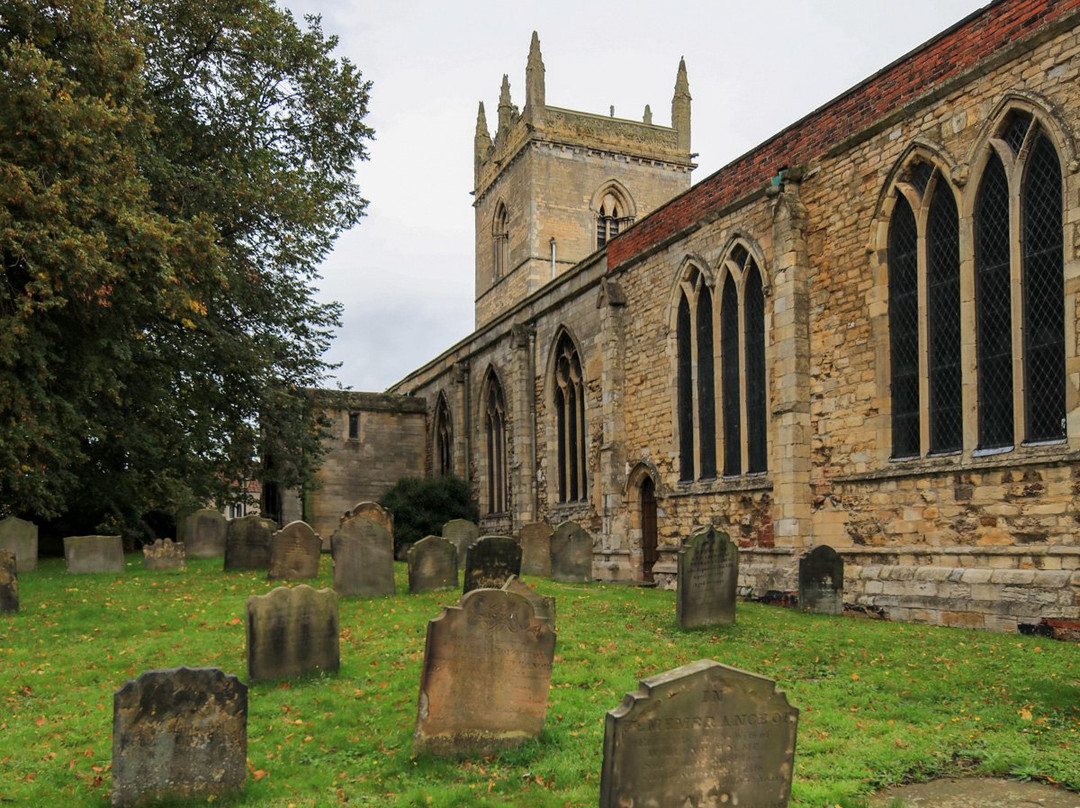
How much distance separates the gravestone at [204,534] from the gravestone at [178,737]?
46.1ft

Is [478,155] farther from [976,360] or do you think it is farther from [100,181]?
[976,360]

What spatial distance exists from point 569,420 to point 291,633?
50.3 feet

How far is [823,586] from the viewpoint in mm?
12984

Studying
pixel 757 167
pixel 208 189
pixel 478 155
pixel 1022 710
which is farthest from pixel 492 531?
pixel 478 155

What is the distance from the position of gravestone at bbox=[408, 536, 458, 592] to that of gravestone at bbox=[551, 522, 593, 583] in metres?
2.78

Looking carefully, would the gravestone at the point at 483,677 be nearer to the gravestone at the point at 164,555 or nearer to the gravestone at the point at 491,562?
the gravestone at the point at 491,562

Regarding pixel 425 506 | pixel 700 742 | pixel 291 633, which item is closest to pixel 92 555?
pixel 291 633

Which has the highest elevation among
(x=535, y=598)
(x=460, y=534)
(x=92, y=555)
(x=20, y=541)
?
(x=535, y=598)

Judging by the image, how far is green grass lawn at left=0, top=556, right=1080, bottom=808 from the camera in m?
6.18

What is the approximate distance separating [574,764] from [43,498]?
13.8 meters

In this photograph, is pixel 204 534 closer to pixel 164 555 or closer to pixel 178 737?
pixel 164 555

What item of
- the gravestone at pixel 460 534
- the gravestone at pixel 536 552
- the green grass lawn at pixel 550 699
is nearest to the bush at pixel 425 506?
the gravestone at pixel 460 534

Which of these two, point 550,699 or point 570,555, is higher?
point 570,555

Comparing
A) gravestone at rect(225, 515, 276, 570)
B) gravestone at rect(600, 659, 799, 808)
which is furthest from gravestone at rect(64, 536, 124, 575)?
gravestone at rect(600, 659, 799, 808)
